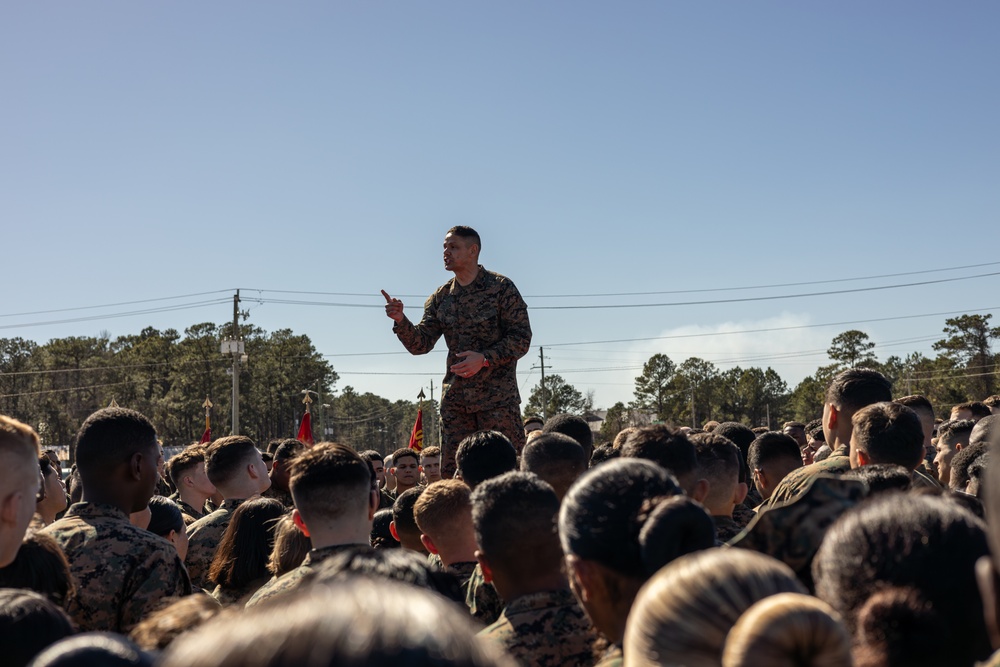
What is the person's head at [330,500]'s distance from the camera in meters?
4.16

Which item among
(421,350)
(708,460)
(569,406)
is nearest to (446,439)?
(421,350)

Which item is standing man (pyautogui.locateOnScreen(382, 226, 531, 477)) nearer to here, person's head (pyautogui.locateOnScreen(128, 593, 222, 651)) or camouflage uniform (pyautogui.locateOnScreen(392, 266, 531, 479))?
camouflage uniform (pyautogui.locateOnScreen(392, 266, 531, 479))

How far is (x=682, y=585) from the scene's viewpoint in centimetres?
165

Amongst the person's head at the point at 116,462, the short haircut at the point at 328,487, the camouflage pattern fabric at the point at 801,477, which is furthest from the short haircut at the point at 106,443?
the camouflage pattern fabric at the point at 801,477

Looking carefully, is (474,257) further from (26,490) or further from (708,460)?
(26,490)

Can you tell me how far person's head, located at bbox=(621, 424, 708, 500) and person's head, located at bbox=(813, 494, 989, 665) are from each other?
2112 mm

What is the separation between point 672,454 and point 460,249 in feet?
12.2

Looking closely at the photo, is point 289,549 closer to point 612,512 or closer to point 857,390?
point 612,512

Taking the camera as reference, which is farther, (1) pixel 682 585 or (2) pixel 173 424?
(2) pixel 173 424

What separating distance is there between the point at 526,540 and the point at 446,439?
4.68 m

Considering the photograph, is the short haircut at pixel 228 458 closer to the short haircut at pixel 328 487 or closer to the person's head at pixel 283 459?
the person's head at pixel 283 459

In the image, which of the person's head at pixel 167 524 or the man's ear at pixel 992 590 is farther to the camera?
the person's head at pixel 167 524

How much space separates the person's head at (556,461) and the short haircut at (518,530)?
164 cm

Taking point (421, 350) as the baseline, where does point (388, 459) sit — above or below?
below
